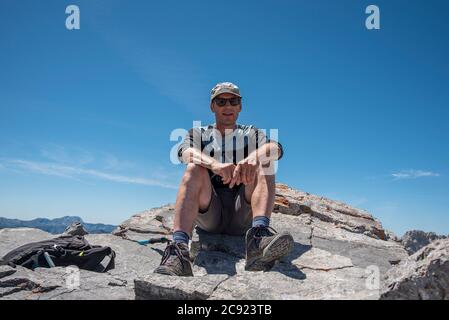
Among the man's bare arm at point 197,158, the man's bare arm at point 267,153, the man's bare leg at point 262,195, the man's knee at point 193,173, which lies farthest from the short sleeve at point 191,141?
the man's bare leg at point 262,195

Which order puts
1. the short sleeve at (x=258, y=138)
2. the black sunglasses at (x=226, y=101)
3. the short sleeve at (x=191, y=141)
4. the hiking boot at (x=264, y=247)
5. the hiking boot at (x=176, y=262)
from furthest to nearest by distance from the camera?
1. the black sunglasses at (x=226, y=101)
2. the short sleeve at (x=258, y=138)
3. the short sleeve at (x=191, y=141)
4. the hiking boot at (x=264, y=247)
5. the hiking boot at (x=176, y=262)

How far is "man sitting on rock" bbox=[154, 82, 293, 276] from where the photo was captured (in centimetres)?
338

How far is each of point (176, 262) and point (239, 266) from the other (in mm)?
936

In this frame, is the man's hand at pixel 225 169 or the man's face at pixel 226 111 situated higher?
the man's face at pixel 226 111

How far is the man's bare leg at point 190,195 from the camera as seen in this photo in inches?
143

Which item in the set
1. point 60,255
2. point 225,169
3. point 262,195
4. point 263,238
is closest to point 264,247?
point 263,238

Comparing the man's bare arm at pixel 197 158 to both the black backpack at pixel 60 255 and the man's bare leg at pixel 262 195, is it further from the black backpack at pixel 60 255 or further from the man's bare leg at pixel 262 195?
the black backpack at pixel 60 255

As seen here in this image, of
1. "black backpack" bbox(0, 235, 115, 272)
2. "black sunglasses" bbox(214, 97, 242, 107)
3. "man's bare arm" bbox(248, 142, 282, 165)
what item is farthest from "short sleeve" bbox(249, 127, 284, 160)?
"black backpack" bbox(0, 235, 115, 272)

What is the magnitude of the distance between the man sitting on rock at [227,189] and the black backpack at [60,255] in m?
1.51

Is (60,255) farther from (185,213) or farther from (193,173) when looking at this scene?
(193,173)

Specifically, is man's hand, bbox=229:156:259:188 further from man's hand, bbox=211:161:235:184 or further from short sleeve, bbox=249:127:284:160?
short sleeve, bbox=249:127:284:160

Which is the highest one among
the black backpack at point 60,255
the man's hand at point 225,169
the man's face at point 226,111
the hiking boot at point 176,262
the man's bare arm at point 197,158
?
the man's face at point 226,111

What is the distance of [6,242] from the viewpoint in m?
6.35
